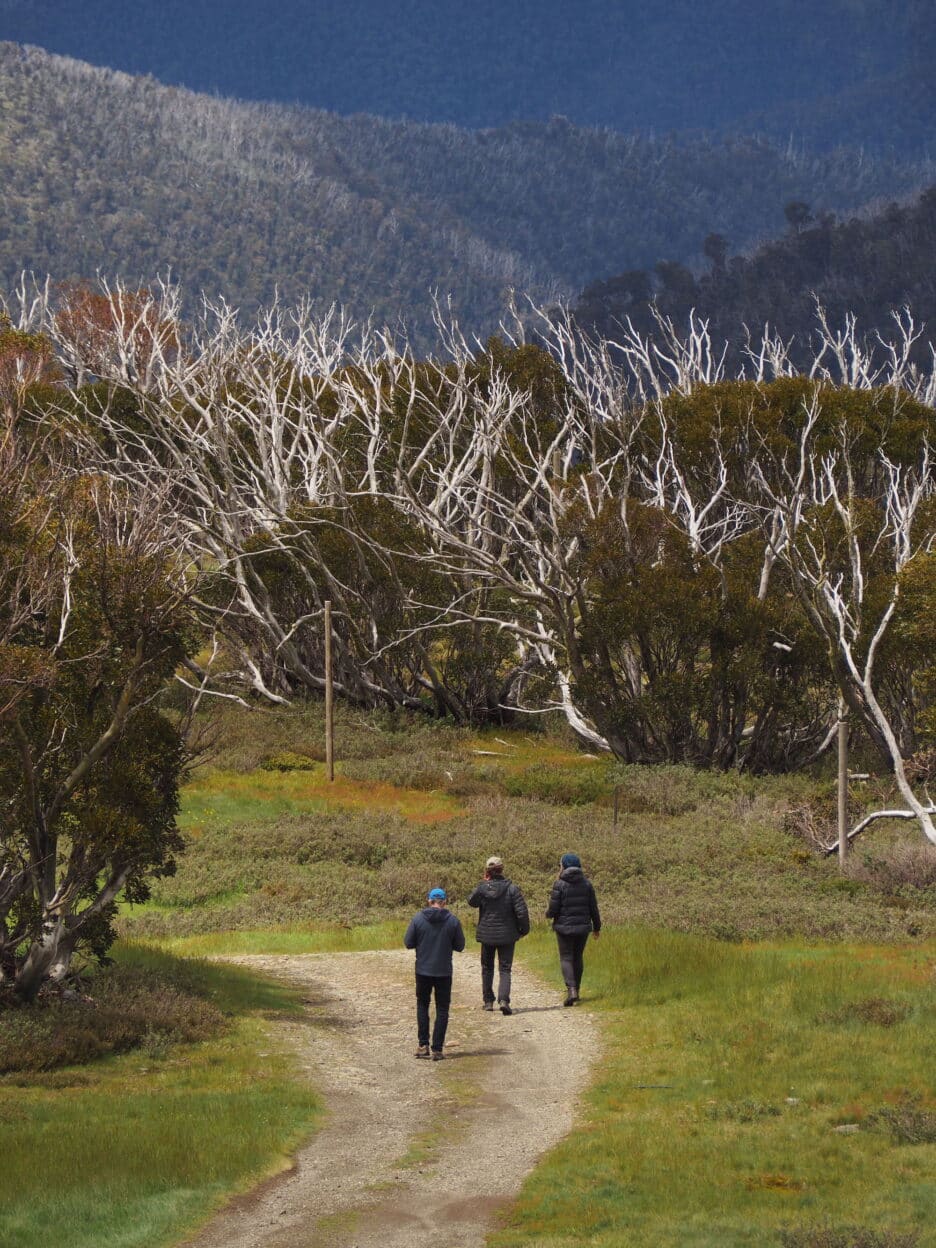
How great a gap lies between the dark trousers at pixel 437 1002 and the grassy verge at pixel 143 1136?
1293 mm

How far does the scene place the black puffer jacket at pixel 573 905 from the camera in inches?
635

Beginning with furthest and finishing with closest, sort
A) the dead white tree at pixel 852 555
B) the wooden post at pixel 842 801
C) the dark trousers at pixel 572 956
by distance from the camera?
the wooden post at pixel 842 801 < the dead white tree at pixel 852 555 < the dark trousers at pixel 572 956

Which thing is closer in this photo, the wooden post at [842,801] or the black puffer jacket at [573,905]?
the black puffer jacket at [573,905]

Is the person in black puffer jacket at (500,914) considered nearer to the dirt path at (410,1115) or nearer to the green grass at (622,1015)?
the dirt path at (410,1115)

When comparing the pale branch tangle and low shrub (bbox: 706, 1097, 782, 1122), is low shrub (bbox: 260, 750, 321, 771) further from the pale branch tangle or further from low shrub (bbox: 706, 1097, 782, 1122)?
low shrub (bbox: 706, 1097, 782, 1122)

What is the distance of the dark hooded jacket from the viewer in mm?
14203

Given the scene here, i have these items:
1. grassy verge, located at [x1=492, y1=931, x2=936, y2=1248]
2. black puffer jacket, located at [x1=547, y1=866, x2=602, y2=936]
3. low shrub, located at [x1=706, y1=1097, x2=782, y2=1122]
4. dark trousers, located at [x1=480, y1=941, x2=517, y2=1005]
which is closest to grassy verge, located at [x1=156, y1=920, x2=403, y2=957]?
grassy verge, located at [x1=492, y1=931, x2=936, y2=1248]

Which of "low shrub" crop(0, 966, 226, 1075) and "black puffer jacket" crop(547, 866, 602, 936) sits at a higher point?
"black puffer jacket" crop(547, 866, 602, 936)

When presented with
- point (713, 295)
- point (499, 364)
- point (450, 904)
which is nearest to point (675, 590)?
point (450, 904)

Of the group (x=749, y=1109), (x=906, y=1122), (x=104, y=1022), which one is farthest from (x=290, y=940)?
(x=906, y=1122)

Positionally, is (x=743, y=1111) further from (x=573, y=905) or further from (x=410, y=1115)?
(x=573, y=905)

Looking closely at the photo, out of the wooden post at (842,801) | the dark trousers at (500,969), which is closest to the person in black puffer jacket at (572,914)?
the dark trousers at (500,969)

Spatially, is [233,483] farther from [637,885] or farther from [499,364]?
[637,885]

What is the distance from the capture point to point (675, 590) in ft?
118
